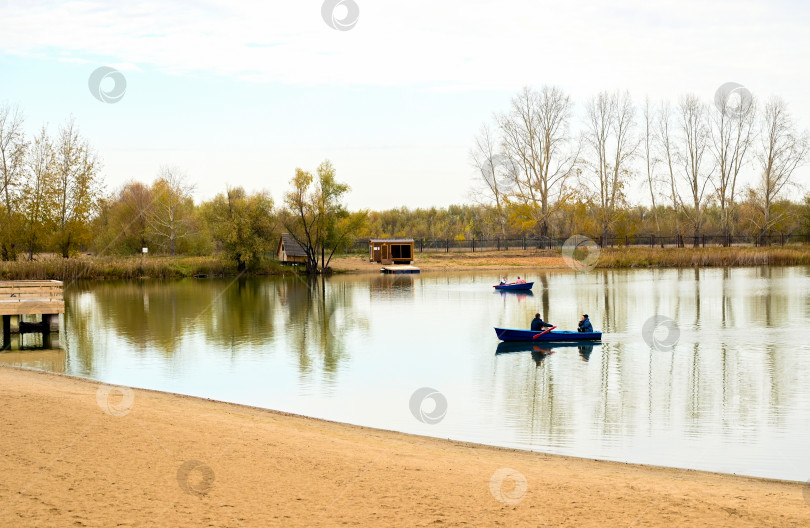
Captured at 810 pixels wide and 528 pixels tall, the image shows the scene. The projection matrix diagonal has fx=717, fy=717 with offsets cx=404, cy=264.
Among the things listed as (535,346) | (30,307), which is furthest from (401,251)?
(30,307)

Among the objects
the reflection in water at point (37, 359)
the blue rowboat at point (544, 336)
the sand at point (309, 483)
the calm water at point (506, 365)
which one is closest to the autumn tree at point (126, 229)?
the calm water at point (506, 365)

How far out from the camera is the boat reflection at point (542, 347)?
21.9 m

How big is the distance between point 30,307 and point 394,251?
166 feet

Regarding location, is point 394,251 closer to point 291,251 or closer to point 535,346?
point 291,251

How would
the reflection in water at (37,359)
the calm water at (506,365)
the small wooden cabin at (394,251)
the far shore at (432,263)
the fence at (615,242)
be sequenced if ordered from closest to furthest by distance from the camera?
1. the calm water at (506,365)
2. the reflection in water at (37,359)
3. the far shore at (432,263)
4. the small wooden cabin at (394,251)
5. the fence at (615,242)

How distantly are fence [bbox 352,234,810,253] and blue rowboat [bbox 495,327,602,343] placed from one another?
54876 millimetres

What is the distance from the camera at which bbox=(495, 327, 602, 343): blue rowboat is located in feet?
75.9

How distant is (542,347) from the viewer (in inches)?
917

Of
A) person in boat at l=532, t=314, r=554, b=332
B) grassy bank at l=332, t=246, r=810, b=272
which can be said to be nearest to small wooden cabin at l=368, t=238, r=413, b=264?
grassy bank at l=332, t=246, r=810, b=272

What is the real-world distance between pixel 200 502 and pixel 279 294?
37.8m

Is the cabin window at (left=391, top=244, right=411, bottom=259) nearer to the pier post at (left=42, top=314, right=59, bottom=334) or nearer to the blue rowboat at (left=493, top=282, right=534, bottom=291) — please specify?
the blue rowboat at (left=493, top=282, right=534, bottom=291)

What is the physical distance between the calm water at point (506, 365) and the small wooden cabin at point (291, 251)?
28.9 m

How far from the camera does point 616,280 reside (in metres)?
50.4

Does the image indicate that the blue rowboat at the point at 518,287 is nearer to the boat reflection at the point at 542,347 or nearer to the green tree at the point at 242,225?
the boat reflection at the point at 542,347
